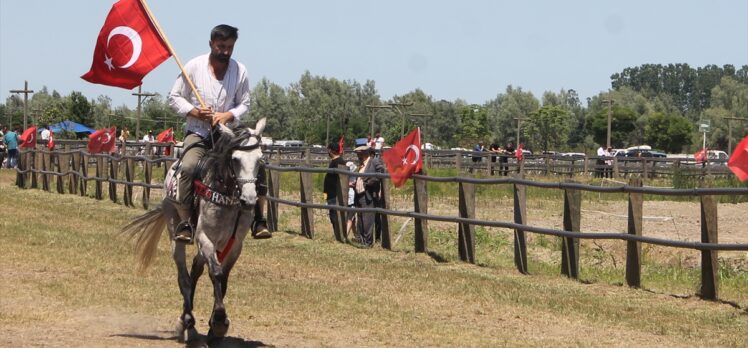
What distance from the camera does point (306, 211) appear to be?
62.4ft

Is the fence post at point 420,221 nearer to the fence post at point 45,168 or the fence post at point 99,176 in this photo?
the fence post at point 99,176

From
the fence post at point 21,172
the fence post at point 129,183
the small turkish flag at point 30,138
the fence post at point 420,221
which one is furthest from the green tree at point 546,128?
the fence post at point 420,221

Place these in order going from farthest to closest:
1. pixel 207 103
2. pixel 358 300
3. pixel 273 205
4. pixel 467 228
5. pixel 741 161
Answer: pixel 273 205
pixel 467 228
pixel 741 161
pixel 358 300
pixel 207 103

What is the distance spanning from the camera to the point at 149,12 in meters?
10.2

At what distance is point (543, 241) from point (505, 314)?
7938 millimetres

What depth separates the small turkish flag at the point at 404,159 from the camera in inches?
679

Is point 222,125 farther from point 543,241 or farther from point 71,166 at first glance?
point 71,166

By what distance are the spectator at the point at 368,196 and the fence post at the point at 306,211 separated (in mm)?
715

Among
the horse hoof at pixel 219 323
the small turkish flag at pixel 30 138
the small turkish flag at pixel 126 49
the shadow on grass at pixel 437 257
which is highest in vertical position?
the small turkish flag at pixel 126 49

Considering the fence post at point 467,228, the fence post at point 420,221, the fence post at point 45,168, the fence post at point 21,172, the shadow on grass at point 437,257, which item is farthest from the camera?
the fence post at point 21,172

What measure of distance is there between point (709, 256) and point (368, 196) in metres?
7.41

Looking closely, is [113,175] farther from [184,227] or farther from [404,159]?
[184,227]

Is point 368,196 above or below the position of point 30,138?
below

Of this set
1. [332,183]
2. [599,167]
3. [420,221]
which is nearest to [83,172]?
[332,183]
